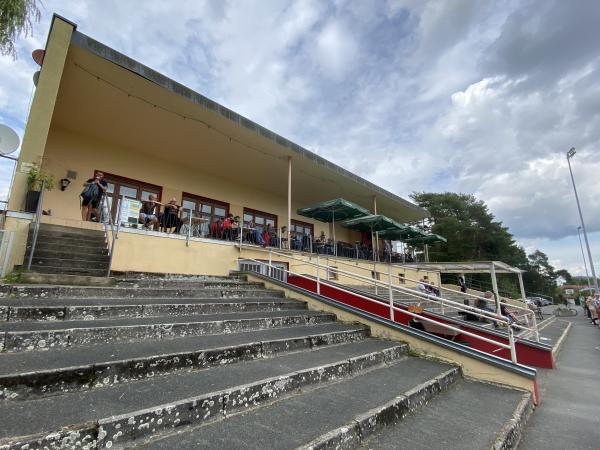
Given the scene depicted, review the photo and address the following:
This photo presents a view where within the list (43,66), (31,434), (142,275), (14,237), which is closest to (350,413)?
(31,434)

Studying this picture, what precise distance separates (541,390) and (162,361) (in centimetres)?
597

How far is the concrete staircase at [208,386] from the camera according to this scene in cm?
179

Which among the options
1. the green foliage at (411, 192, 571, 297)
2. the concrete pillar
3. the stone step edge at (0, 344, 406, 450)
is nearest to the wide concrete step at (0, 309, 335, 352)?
the stone step edge at (0, 344, 406, 450)

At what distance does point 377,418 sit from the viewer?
2311 millimetres

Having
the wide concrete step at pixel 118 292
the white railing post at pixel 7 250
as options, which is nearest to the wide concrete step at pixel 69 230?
the white railing post at pixel 7 250

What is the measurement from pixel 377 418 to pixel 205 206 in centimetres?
1183

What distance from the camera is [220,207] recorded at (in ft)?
44.4

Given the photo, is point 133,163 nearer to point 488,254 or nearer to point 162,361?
point 162,361

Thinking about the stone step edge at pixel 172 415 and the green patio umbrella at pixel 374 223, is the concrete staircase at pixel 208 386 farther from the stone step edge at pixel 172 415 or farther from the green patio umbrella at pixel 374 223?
the green patio umbrella at pixel 374 223

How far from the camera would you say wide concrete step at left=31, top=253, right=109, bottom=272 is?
523cm

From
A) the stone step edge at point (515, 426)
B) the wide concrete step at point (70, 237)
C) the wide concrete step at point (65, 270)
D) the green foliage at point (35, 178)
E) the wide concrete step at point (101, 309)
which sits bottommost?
the stone step edge at point (515, 426)

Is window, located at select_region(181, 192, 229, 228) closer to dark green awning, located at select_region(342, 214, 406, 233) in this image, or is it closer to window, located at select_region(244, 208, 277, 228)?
window, located at select_region(244, 208, 277, 228)

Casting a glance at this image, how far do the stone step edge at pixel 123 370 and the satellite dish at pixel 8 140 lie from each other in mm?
6139

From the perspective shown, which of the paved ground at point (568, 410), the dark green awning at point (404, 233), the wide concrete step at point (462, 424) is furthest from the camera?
the dark green awning at point (404, 233)
